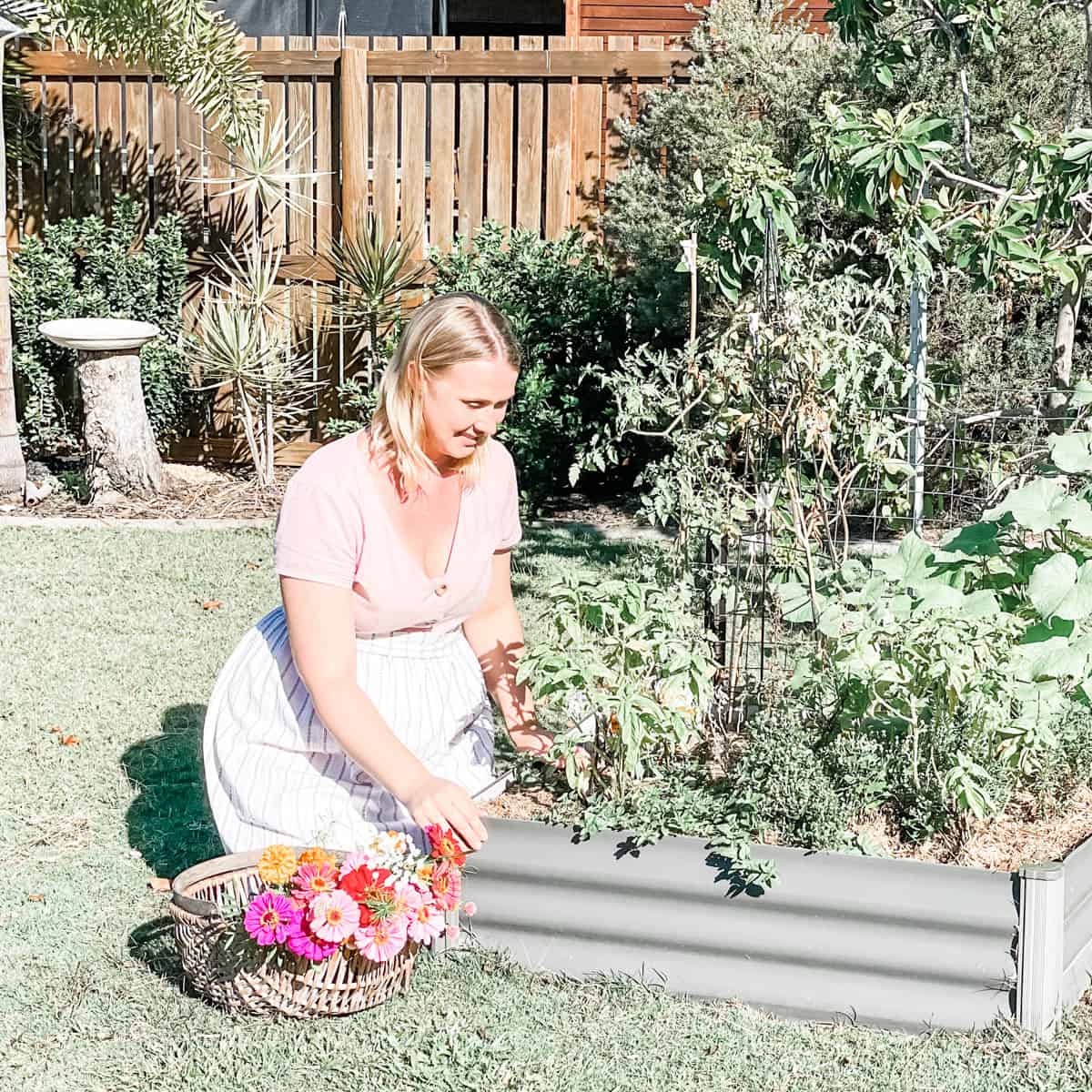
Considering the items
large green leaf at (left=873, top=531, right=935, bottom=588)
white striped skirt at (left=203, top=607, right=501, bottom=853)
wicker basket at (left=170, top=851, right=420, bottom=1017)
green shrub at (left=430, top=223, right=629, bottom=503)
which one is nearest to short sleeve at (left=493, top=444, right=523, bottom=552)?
white striped skirt at (left=203, top=607, right=501, bottom=853)

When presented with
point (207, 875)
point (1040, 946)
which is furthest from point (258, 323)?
point (1040, 946)

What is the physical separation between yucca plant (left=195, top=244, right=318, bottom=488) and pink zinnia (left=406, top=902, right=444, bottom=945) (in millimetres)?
5505

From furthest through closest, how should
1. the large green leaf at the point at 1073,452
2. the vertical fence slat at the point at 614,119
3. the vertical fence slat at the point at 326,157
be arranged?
the vertical fence slat at the point at 326,157
the vertical fence slat at the point at 614,119
the large green leaf at the point at 1073,452

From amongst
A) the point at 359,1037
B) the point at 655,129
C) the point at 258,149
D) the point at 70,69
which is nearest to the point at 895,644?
the point at 359,1037

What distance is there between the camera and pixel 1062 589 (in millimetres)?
2598

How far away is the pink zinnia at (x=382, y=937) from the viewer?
8.18ft

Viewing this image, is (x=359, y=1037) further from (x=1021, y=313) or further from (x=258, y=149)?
(x=258, y=149)

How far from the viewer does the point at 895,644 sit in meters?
2.72

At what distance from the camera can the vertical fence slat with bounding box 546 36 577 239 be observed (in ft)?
26.3

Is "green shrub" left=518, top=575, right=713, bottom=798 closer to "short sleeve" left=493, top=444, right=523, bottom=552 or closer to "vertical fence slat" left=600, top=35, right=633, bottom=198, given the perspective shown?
"short sleeve" left=493, top=444, right=523, bottom=552

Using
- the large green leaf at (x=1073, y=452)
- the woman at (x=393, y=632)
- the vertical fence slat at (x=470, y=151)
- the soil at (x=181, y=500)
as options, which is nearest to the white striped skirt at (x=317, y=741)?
the woman at (x=393, y=632)

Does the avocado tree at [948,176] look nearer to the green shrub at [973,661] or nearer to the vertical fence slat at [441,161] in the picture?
the green shrub at [973,661]

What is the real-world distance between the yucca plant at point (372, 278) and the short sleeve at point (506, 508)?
4692 mm

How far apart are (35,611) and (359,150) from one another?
143 inches
